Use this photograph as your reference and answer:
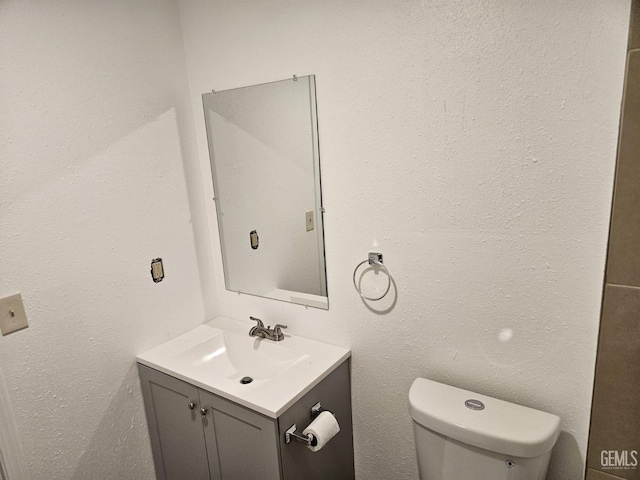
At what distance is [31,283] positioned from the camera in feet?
4.04

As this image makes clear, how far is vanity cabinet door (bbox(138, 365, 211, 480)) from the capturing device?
142 cm

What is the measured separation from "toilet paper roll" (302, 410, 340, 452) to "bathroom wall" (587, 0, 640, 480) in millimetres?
708

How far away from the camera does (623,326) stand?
98 centimetres

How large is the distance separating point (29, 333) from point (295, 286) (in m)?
0.86

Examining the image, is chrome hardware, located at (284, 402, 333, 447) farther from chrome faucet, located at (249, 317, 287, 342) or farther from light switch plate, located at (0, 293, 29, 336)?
light switch plate, located at (0, 293, 29, 336)

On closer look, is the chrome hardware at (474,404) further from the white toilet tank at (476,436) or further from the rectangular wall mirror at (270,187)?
the rectangular wall mirror at (270,187)

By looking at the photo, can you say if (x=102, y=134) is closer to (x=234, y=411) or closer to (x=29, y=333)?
(x=29, y=333)

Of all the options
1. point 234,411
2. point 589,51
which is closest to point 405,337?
point 234,411

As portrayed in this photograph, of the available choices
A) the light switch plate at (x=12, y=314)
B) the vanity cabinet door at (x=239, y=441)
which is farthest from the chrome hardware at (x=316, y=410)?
the light switch plate at (x=12, y=314)

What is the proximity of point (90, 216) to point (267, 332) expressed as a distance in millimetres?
744

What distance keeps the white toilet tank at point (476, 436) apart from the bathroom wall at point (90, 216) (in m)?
1.04

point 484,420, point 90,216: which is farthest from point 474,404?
point 90,216

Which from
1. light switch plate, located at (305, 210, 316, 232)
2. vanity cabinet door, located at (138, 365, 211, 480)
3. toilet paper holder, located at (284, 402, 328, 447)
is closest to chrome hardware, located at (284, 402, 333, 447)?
toilet paper holder, located at (284, 402, 328, 447)

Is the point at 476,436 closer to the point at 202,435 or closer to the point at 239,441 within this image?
the point at 239,441
